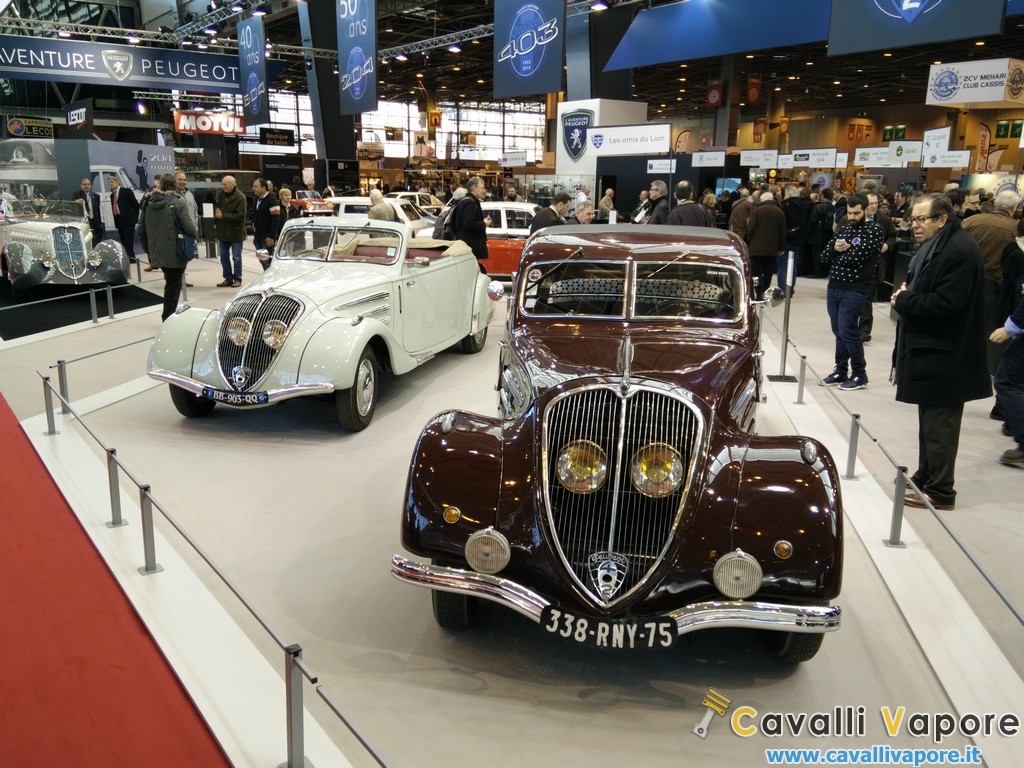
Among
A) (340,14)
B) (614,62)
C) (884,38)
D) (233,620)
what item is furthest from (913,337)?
(614,62)

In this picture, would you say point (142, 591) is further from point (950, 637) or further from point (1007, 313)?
point (1007, 313)

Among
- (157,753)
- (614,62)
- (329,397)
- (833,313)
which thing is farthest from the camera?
(614,62)

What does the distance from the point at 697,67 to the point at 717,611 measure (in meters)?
30.9

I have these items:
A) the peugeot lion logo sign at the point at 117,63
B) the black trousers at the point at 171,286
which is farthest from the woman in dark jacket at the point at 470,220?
the peugeot lion logo sign at the point at 117,63

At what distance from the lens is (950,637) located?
353 cm

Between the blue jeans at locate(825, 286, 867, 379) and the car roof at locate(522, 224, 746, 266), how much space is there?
2.36m

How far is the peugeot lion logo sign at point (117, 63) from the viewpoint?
18828 millimetres

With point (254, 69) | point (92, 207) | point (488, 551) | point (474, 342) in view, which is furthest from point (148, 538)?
point (254, 69)

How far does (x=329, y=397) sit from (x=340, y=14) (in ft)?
36.8

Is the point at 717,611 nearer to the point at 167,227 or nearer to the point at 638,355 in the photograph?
the point at 638,355

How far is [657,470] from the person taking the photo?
3.18 metres

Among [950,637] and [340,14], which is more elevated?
[340,14]

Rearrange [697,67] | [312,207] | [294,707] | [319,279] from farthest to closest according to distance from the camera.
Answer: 1. [697,67]
2. [312,207]
3. [319,279]
4. [294,707]

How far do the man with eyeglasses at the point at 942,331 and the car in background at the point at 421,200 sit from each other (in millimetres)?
15576
